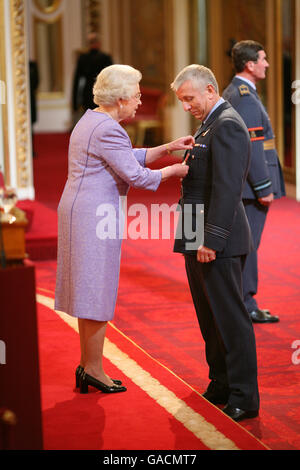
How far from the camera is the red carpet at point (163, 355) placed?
11.3 ft

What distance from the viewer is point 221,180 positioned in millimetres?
3516

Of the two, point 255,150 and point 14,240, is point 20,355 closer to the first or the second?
point 14,240

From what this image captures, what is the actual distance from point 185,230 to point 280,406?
3.19 feet

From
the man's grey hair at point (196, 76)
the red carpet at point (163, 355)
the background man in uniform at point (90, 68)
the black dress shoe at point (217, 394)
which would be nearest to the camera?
the red carpet at point (163, 355)

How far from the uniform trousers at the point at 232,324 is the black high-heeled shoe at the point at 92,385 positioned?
57cm

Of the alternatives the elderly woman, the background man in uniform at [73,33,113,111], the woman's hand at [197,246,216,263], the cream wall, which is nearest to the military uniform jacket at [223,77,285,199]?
the elderly woman

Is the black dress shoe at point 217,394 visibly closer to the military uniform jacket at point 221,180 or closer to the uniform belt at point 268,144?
the military uniform jacket at point 221,180

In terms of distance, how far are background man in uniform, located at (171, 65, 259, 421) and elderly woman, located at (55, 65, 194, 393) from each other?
12cm

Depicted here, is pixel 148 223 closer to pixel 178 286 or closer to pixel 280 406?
pixel 178 286

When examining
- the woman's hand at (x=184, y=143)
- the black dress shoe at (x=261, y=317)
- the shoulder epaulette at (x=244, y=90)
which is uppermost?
the shoulder epaulette at (x=244, y=90)

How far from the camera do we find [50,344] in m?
4.68

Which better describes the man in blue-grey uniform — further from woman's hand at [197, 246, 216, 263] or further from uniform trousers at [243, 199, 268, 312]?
woman's hand at [197, 246, 216, 263]

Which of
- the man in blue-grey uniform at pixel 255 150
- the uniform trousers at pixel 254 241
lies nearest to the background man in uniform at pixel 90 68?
the man in blue-grey uniform at pixel 255 150

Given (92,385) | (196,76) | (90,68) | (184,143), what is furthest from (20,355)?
(90,68)
